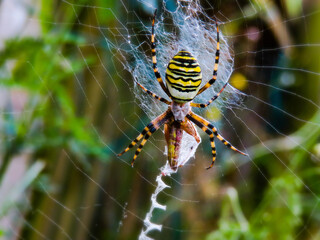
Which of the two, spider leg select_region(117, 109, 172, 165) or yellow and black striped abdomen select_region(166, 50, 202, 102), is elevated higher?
yellow and black striped abdomen select_region(166, 50, 202, 102)

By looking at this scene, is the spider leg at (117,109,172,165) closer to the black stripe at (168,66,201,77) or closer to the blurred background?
the blurred background

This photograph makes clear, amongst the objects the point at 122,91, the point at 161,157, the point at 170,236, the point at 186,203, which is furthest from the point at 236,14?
the point at 170,236

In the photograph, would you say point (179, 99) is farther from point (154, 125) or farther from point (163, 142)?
point (163, 142)

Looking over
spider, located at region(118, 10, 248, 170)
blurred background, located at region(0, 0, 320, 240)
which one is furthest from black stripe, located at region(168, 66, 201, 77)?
blurred background, located at region(0, 0, 320, 240)

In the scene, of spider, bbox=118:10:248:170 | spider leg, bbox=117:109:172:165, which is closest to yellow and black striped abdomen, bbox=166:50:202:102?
spider, bbox=118:10:248:170

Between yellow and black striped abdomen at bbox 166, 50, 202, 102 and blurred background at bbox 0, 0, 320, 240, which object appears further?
blurred background at bbox 0, 0, 320, 240

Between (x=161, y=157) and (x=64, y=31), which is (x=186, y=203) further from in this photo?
(x=64, y=31)

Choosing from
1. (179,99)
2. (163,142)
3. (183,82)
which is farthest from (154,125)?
(163,142)

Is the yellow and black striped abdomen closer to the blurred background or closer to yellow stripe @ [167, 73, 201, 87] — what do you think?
yellow stripe @ [167, 73, 201, 87]
